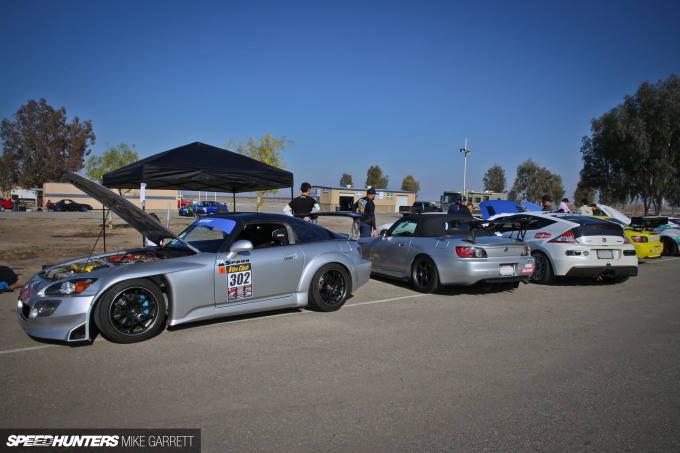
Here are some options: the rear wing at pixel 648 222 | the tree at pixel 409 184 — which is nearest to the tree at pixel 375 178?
the tree at pixel 409 184

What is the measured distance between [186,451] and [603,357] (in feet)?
13.2

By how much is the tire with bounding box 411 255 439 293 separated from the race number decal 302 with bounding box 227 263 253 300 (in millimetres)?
3386

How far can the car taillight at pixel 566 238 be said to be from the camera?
8.07 metres

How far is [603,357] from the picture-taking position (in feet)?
14.1

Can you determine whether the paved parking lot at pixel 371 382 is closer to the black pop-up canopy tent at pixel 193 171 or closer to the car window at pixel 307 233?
the car window at pixel 307 233

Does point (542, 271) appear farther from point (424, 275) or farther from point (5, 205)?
point (5, 205)

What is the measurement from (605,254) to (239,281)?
697cm

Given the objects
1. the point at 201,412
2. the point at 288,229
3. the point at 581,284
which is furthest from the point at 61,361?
the point at 581,284

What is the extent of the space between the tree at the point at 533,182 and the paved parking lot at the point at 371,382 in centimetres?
7135

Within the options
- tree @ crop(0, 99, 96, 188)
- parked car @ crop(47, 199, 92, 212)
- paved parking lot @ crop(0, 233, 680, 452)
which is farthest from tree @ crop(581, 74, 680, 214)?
tree @ crop(0, 99, 96, 188)

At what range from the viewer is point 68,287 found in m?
4.12

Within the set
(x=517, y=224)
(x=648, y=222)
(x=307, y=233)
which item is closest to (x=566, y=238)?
(x=517, y=224)

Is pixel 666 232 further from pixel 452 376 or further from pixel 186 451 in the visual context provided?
pixel 186 451

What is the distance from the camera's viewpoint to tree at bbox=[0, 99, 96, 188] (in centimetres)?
6681
